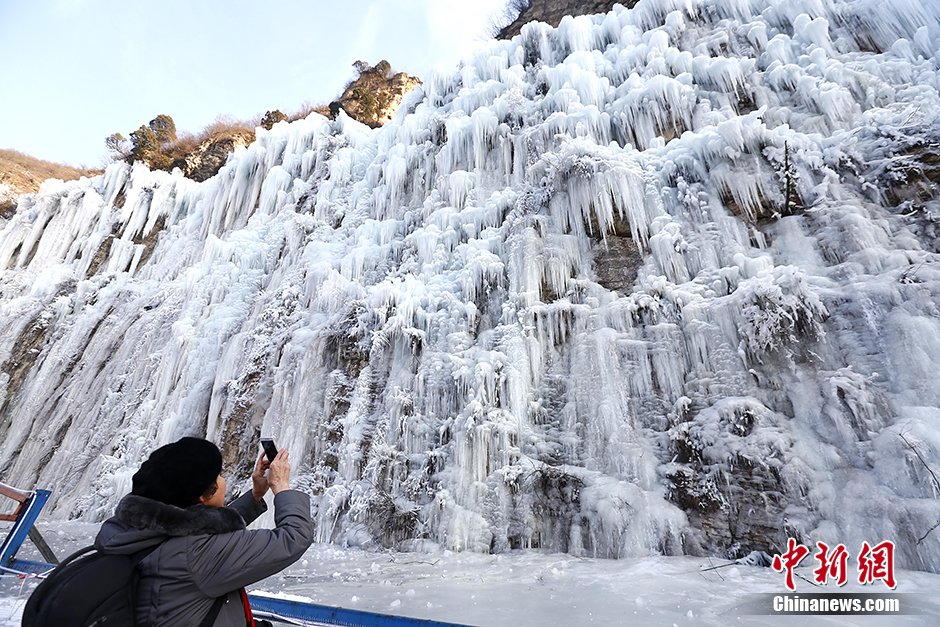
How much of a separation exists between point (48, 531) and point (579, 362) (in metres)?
8.54

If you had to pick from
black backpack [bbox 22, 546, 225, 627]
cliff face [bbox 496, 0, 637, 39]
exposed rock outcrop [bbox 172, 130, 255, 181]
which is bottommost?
black backpack [bbox 22, 546, 225, 627]

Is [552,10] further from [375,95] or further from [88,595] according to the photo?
[88,595]

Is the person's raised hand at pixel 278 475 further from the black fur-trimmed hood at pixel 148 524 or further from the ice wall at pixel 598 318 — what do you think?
the ice wall at pixel 598 318

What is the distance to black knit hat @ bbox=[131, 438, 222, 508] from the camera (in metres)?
1.30

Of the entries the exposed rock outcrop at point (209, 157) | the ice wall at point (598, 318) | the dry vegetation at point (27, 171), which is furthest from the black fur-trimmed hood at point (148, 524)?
the dry vegetation at point (27, 171)

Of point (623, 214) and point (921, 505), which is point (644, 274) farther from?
point (921, 505)

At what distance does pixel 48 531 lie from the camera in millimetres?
7457

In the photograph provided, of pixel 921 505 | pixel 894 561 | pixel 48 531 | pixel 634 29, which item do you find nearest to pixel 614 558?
pixel 894 561

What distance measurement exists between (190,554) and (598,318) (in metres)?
5.81

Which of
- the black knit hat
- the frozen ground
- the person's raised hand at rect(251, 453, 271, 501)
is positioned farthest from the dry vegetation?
the black knit hat

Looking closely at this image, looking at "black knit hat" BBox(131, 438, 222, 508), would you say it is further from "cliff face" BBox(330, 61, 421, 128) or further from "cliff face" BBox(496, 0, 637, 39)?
"cliff face" BBox(330, 61, 421, 128)

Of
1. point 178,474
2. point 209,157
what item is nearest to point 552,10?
point 209,157

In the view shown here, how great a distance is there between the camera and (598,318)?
255 inches

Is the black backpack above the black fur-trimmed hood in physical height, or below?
below
